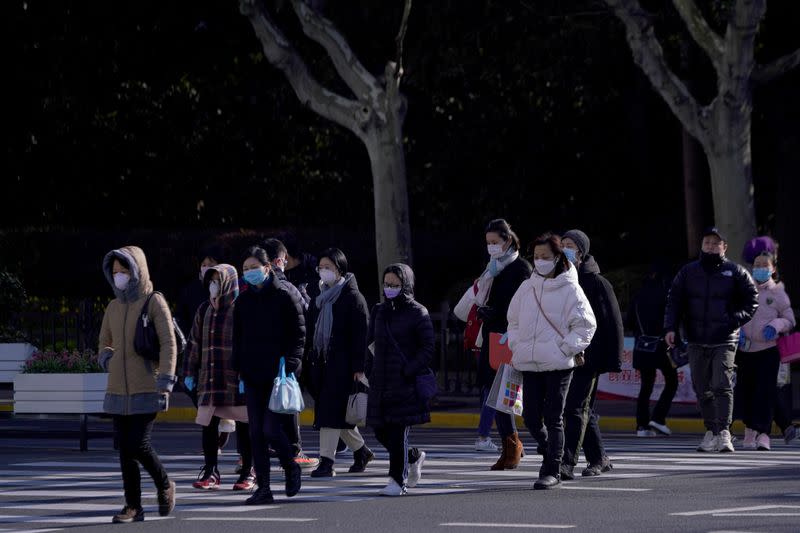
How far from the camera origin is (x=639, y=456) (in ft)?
52.5

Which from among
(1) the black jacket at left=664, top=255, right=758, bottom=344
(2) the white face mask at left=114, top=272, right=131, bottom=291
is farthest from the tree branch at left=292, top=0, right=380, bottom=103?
(2) the white face mask at left=114, top=272, right=131, bottom=291

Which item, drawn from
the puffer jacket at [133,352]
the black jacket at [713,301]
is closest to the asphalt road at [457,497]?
the puffer jacket at [133,352]

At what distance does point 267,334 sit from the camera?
12.7 meters

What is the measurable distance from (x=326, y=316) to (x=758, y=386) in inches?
191

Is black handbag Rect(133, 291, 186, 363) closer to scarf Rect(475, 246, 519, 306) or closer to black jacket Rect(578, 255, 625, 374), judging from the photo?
black jacket Rect(578, 255, 625, 374)

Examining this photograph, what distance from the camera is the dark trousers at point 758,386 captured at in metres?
16.8

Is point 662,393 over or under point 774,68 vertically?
under

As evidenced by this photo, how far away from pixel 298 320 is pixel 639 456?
4.48 meters

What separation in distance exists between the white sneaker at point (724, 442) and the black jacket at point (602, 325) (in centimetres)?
276

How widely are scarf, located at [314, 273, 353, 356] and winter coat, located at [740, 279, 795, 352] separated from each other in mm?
4640

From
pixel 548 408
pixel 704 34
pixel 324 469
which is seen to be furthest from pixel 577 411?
pixel 704 34

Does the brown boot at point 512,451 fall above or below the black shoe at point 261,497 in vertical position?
above

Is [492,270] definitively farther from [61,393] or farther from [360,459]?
[61,393]

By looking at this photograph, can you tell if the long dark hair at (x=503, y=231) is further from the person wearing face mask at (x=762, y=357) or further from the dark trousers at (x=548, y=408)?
the person wearing face mask at (x=762, y=357)
